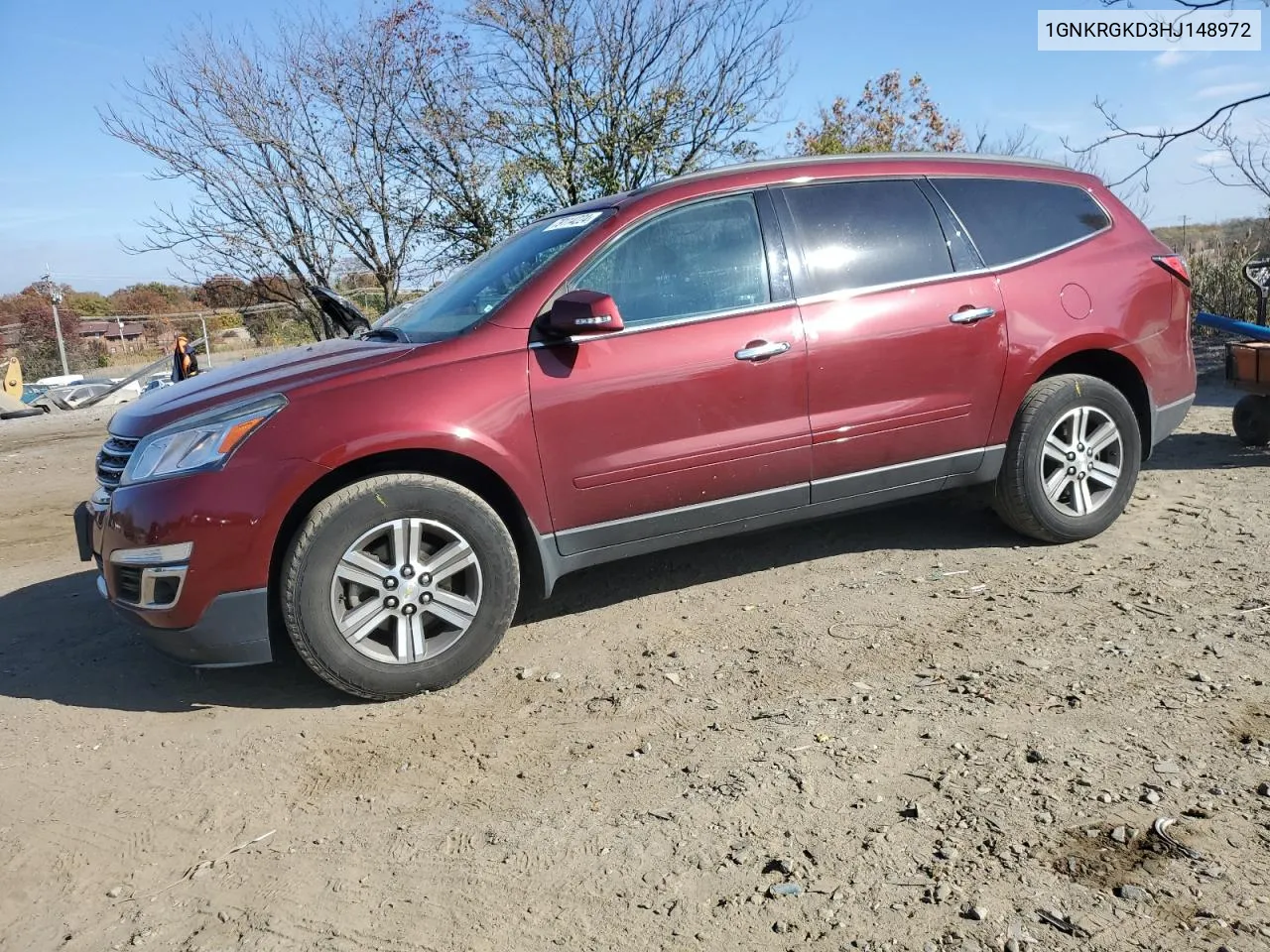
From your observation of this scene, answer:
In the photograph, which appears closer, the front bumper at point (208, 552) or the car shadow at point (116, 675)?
the front bumper at point (208, 552)

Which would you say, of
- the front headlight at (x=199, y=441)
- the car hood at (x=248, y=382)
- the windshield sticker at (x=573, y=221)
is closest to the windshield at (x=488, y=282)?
the windshield sticker at (x=573, y=221)

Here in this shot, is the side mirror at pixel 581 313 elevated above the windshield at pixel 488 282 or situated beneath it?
situated beneath

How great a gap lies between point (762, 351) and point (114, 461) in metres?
2.60

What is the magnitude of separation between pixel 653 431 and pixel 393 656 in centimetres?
134

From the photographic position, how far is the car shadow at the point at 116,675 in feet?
12.6

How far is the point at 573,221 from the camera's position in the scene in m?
4.41

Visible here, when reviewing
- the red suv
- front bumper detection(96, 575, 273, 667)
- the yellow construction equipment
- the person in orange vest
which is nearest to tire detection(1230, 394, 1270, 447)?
the red suv

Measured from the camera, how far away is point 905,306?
4.38 meters

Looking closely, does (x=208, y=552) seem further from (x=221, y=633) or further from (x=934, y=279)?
(x=934, y=279)

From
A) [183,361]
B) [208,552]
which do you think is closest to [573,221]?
[208,552]

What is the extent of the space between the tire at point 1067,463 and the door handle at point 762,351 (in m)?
1.36

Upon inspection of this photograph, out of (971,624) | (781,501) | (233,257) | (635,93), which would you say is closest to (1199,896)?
(971,624)

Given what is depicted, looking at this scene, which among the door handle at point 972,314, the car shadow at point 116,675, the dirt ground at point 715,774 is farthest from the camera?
the door handle at point 972,314

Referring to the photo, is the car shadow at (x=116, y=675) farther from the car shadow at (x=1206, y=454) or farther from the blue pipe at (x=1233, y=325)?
the blue pipe at (x=1233, y=325)
